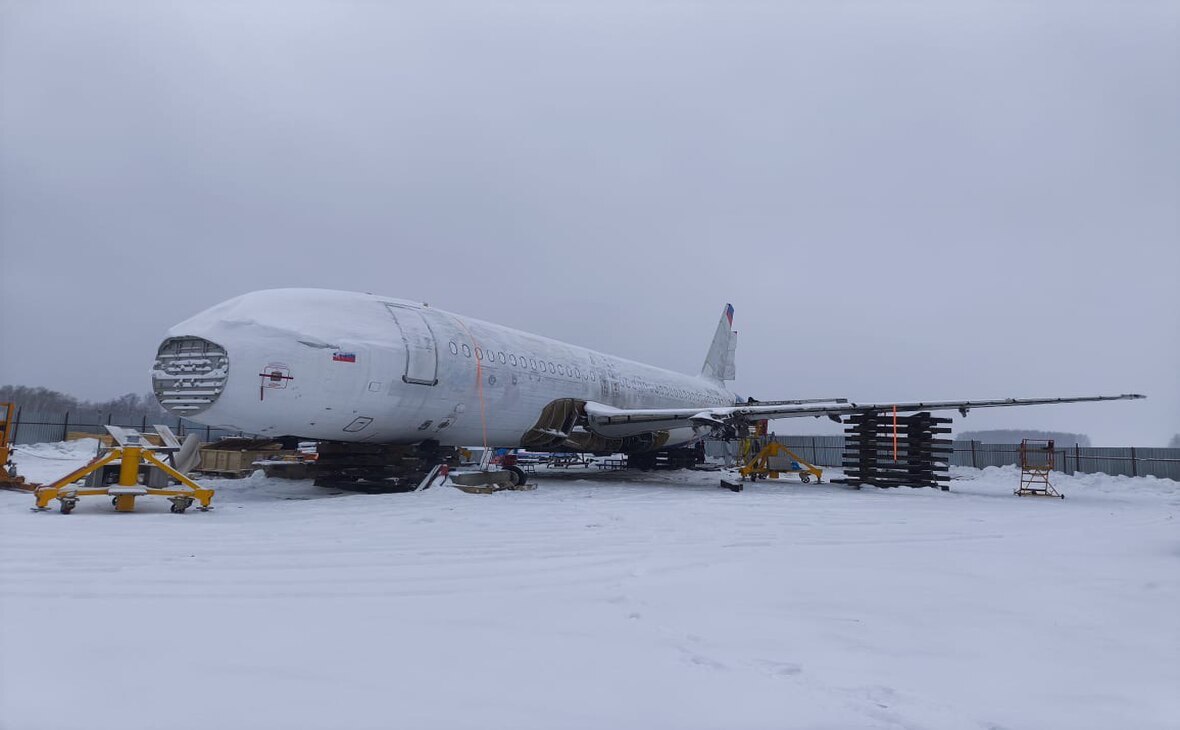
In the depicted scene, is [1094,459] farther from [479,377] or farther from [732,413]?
[479,377]

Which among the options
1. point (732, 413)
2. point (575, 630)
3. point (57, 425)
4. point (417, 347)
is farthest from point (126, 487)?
point (57, 425)

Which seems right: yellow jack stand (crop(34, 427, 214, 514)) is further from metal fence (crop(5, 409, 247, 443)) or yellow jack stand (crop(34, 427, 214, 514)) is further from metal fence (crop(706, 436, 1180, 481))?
metal fence (crop(5, 409, 247, 443))

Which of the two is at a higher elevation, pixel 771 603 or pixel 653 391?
pixel 653 391

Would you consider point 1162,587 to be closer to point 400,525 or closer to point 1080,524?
point 1080,524

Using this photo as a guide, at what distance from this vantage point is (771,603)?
3621mm

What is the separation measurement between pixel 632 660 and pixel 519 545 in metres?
2.80

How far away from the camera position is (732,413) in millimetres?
14680

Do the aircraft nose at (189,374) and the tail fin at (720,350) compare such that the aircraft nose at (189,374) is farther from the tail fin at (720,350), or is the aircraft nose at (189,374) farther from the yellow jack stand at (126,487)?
the tail fin at (720,350)

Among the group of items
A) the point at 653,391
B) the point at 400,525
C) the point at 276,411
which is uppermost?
the point at 653,391

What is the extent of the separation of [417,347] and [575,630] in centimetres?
847

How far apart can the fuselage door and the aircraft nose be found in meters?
2.72

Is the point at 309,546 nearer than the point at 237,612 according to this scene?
No

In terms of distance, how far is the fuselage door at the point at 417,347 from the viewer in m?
10.7

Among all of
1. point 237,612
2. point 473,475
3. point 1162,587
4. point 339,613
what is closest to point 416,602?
point 339,613
